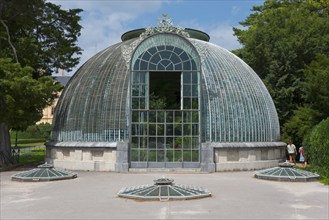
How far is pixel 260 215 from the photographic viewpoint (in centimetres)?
1121

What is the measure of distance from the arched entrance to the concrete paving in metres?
4.75

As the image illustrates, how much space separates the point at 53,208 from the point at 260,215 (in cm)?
630

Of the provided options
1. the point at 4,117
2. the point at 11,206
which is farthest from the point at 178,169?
the point at 11,206

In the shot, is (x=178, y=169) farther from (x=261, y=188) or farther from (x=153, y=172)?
(x=261, y=188)

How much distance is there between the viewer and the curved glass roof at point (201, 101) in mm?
24750

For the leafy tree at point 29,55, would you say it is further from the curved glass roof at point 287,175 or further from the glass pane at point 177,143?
the curved glass roof at point 287,175

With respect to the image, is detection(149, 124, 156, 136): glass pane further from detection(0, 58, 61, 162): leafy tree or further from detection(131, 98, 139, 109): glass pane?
detection(0, 58, 61, 162): leafy tree

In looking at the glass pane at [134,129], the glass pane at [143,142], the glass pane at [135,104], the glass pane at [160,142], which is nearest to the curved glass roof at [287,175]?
the glass pane at [160,142]

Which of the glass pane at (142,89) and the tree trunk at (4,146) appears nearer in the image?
the glass pane at (142,89)

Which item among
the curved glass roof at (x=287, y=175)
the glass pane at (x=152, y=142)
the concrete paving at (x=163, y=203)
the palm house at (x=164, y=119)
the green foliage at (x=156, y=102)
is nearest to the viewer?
the concrete paving at (x=163, y=203)

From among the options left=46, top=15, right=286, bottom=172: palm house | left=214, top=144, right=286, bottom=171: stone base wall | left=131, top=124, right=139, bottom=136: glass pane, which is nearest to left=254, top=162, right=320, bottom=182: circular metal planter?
left=214, top=144, right=286, bottom=171: stone base wall

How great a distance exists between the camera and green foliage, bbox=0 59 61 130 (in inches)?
904

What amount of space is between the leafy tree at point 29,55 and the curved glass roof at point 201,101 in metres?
2.18

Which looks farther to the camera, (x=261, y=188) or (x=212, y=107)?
(x=212, y=107)
